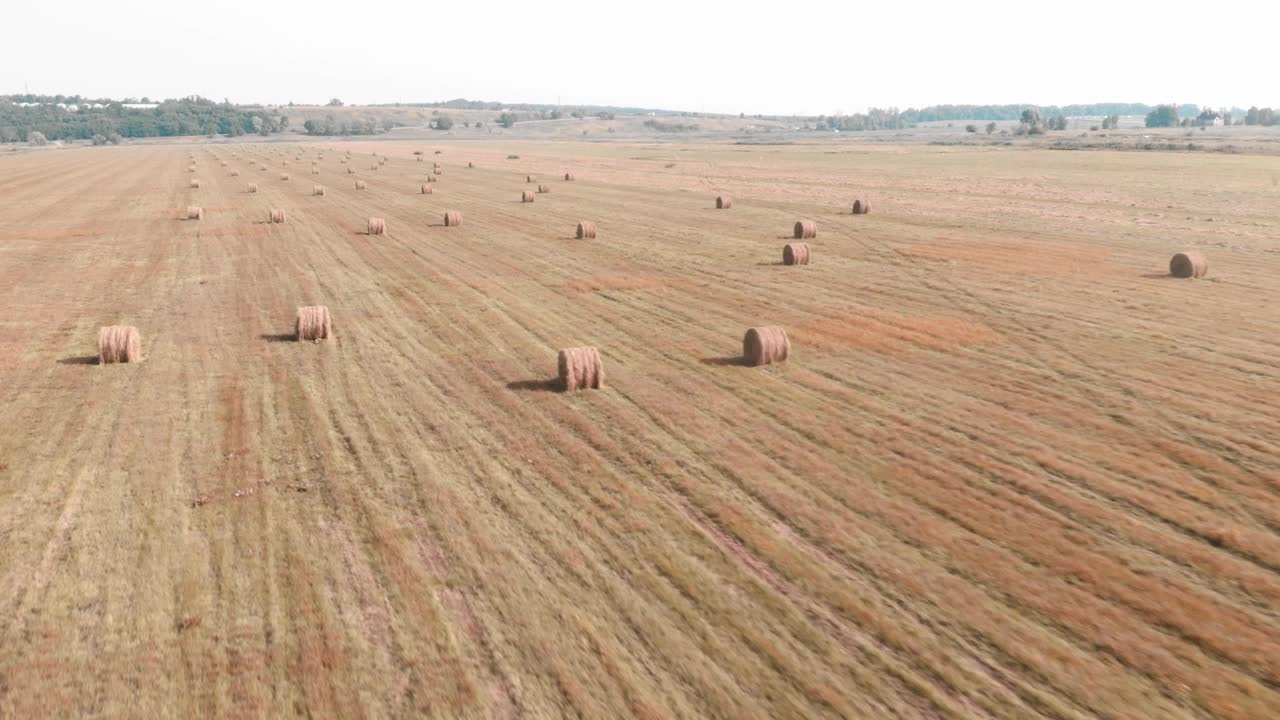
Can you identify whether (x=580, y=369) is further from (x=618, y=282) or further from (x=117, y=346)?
(x=618, y=282)

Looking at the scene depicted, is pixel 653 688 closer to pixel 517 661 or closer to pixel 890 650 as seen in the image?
pixel 517 661

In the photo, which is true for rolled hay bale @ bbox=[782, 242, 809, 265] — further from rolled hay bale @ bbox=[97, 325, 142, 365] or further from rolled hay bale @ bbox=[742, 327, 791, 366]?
rolled hay bale @ bbox=[97, 325, 142, 365]

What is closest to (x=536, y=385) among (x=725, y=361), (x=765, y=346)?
(x=725, y=361)

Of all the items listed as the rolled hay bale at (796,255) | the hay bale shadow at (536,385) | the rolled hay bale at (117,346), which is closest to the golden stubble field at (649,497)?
the hay bale shadow at (536,385)

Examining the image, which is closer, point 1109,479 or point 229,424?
point 1109,479

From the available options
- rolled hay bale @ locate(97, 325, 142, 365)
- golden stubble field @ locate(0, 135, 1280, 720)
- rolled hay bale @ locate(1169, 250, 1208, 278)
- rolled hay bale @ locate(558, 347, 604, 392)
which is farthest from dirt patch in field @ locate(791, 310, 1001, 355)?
rolled hay bale @ locate(97, 325, 142, 365)

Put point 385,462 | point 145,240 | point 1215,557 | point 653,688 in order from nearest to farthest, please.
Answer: point 653,688
point 1215,557
point 385,462
point 145,240

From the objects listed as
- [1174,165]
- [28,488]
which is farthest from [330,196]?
[1174,165]
